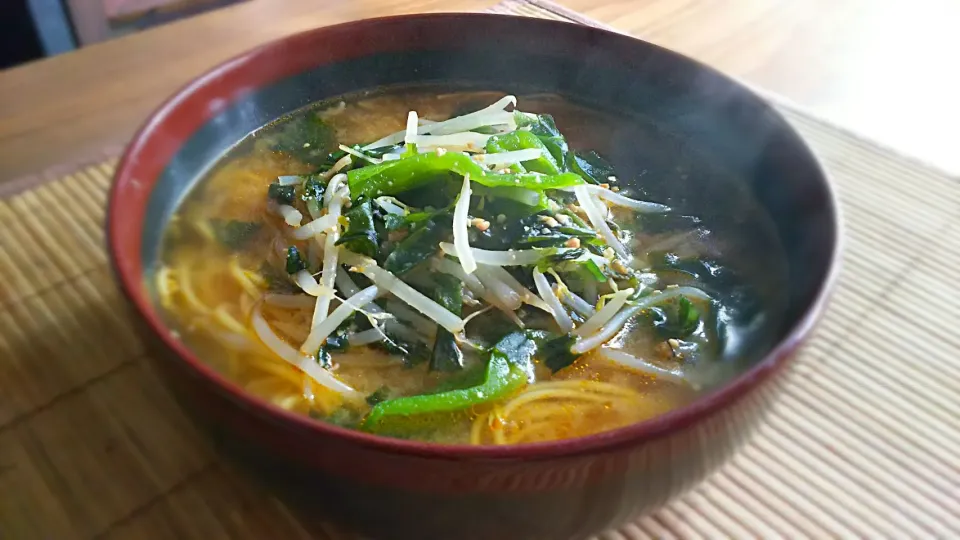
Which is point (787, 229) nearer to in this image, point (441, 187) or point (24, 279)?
point (441, 187)

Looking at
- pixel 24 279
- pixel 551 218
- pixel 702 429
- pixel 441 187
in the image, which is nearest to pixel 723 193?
pixel 551 218

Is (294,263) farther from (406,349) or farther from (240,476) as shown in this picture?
(240,476)

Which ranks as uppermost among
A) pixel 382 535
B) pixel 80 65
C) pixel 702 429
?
pixel 702 429

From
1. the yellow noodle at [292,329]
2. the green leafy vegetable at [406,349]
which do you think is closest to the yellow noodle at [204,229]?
the yellow noodle at [292,329]

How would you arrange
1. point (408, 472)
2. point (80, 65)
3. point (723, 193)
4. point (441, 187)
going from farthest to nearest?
point (80, 65) → point (723, 193) → point (441, 187) → point (408, 472)

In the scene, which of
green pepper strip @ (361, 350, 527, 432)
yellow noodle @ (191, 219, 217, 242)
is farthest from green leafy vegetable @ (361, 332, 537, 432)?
yellow noodle @ (191, 219, 217, 242)

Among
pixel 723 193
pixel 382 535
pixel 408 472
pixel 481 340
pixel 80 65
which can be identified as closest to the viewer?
pixel 408 472

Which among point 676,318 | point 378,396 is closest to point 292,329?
point 378,396
